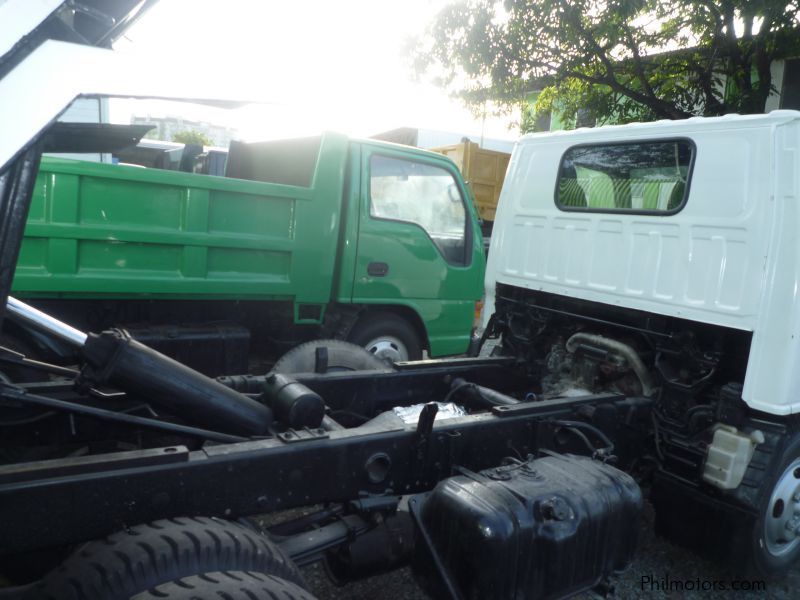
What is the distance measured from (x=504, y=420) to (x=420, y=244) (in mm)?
2708

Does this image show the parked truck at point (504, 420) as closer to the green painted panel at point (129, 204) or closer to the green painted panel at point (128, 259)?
the green painted panel at point (128, 259)

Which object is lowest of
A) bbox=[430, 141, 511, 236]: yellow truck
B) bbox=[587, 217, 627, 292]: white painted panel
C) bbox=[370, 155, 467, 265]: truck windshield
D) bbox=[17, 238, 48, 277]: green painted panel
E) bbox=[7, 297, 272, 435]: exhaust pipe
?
bbox=[7, 297, 272, 435]: exhaust pipe

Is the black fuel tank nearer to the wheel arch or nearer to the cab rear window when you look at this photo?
the cab rear window

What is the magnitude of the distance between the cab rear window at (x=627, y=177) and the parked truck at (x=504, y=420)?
14mm

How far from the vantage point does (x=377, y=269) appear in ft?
16.5

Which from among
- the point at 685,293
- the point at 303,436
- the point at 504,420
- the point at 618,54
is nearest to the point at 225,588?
the point at 303,436

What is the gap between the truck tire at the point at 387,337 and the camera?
5129 mm

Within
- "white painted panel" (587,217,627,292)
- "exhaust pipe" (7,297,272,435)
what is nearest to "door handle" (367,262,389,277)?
"white painted panel" (587,217,627,292)

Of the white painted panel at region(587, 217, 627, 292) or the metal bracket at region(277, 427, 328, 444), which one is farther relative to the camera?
the white painted panel at region(587, 217, 627, 292)

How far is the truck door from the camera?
4.99 m

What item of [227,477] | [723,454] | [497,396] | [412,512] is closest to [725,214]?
[723,454]

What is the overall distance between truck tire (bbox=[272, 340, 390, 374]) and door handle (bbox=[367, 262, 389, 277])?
3.99ft

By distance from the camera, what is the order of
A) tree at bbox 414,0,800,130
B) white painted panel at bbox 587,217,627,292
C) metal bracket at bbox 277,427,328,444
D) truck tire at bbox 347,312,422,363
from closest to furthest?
metal bracket at bbox 277,427,328,444 < white painted panel at bbox 587,217,627,292 < truck tire at bbox 347,312,422,363 < tree at bbox 414,0,800,130

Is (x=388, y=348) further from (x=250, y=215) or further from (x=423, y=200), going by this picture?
(x=250, y=215)
